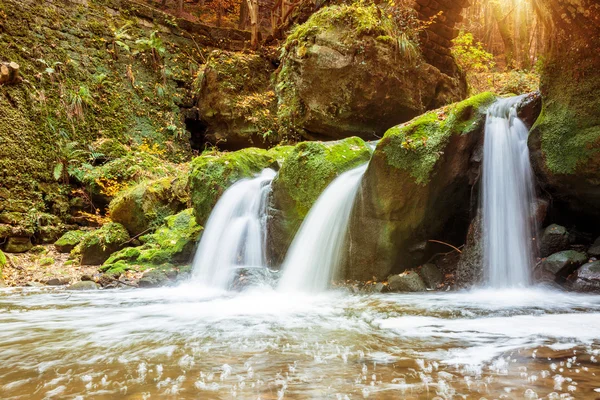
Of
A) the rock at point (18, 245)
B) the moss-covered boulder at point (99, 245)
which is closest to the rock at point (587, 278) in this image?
the moss-covered boulder at point (99, 245)

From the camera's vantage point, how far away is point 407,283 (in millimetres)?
5391

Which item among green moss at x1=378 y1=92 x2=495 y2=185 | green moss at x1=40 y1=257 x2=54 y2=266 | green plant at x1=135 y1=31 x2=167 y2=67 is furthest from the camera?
green plant at x1=135 y1=31 x2=167 y2=67

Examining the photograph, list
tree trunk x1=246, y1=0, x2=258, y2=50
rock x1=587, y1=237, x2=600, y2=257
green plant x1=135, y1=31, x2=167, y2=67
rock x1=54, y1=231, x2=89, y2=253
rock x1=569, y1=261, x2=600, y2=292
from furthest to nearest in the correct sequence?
tree trunk x1=246, y1=0, x2=258, y2=50, green plant x1=135, y1=31, x2=167, y2=67, rock x1=54, y1=231, x2=89, y2=253, rock x1=587, y1=237, x2=600, y2=257, rock x1=569, y1=261, x2=600, y2=292

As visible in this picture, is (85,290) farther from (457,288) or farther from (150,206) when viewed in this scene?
(457,288)

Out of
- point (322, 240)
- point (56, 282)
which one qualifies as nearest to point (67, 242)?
point (56, 282)

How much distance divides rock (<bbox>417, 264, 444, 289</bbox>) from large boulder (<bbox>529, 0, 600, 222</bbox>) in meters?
1.94

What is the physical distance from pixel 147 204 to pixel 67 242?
2275 mm

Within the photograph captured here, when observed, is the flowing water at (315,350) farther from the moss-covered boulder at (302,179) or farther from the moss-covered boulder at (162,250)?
the moss-covered boulder at (162,250)

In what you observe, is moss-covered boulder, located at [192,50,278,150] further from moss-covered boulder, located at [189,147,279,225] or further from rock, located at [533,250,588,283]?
rock, located at [533,250,588,283]

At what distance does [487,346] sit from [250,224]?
5.71 m

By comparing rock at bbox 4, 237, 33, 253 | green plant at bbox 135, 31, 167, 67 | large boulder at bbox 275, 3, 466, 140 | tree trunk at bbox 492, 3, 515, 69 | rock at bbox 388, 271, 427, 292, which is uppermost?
tree trunk at bbox 492, 3, 515, 69

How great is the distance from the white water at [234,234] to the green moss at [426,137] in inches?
120

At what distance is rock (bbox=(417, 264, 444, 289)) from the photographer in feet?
18.1

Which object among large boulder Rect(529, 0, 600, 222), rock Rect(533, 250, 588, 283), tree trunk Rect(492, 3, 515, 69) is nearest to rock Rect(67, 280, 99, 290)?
rock Rect(533, 250, 588, 283)
